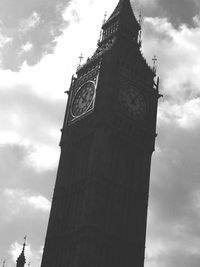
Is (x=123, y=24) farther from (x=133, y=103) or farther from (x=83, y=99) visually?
(x=133, y=103)

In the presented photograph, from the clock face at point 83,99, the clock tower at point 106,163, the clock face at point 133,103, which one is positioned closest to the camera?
the clock tower at point 106,163

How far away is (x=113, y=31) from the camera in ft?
305

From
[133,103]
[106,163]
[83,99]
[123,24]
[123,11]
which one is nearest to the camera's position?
[106,163]

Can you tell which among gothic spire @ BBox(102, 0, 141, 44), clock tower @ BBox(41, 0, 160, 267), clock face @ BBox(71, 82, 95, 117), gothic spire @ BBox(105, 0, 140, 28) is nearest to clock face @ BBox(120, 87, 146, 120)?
clock tower @ BBox(41, 0, 160, 267)

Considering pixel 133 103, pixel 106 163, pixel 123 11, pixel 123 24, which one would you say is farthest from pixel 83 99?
pixel 123 11

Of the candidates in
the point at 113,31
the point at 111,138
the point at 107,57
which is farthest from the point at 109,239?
the point at 113,31

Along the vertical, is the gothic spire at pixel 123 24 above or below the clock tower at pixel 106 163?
above

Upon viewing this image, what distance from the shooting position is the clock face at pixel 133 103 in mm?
82500

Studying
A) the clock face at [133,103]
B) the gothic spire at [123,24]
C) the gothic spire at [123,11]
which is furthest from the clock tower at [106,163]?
the gothic spire at [123,11]

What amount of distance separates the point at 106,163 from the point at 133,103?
10.7 metres

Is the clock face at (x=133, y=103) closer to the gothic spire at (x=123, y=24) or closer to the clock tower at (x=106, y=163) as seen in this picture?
the clock tower at (x=106, y=163)

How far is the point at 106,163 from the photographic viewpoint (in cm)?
7762

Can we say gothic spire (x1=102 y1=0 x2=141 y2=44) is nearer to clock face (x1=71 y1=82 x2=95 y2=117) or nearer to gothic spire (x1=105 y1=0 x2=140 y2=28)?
gothic spire (x1=105 y1=0 x2=140 y2=28)

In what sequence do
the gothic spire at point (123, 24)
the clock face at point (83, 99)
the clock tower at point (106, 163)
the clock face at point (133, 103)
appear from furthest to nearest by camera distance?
1. the gothic spire at point (123, 24)
2. the clock face at point (83, 99)
3. the clock face at point (133, 103)
4. the clock tower at point (106, 163)
